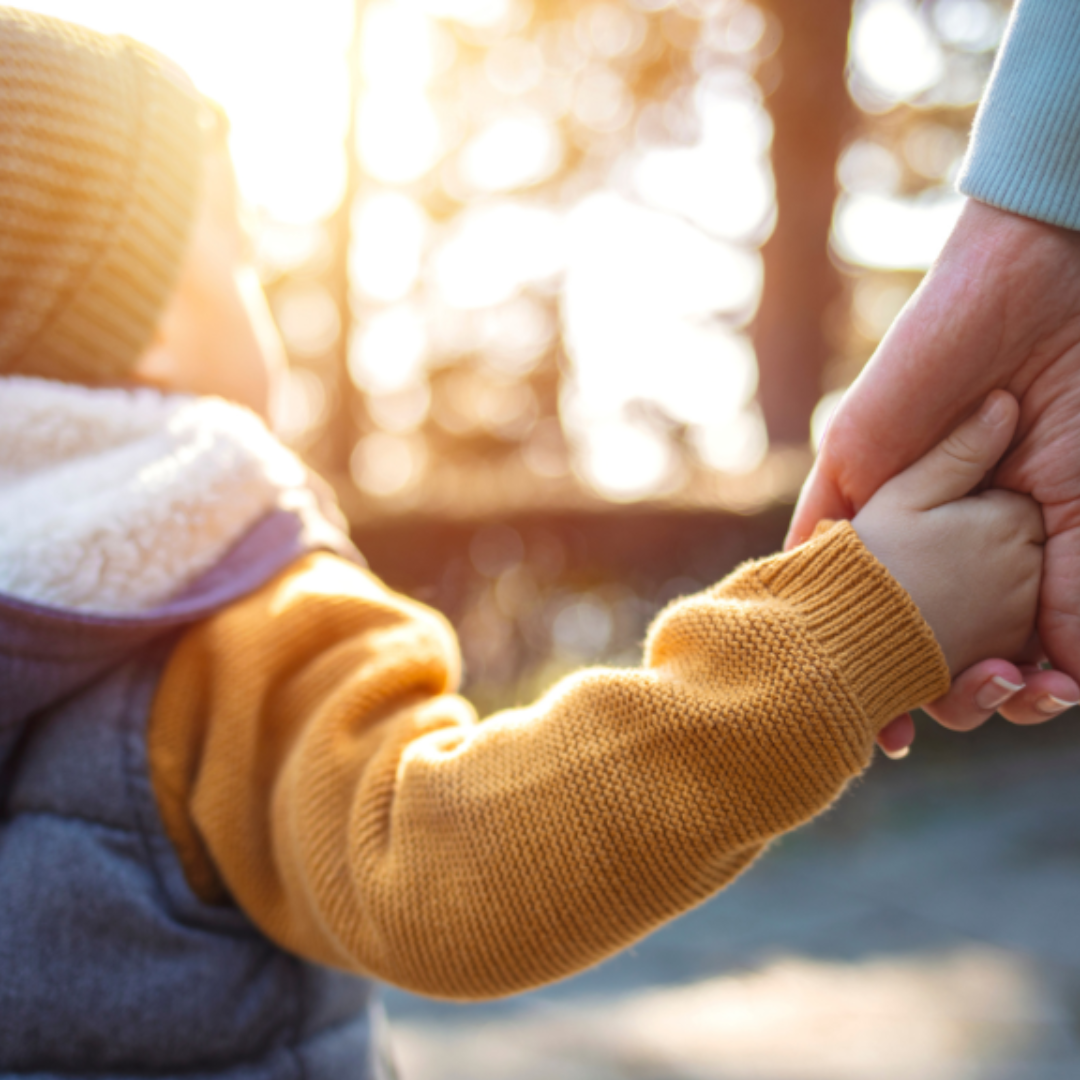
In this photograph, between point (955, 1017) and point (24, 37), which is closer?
point (24, 37)

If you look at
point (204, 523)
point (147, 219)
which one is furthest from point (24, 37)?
point (204, 523)

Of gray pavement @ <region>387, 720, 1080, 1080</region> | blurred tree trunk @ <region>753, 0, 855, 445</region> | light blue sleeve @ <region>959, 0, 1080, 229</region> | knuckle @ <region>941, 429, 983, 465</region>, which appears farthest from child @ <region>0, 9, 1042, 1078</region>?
blurred tree trunk @ <region>753, 0, 855, 445</region>

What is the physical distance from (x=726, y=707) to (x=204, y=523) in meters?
0.69

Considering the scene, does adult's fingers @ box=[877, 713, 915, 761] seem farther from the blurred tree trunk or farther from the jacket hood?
the blurred tree trunk

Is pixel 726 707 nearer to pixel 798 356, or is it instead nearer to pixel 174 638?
pixel 174 638

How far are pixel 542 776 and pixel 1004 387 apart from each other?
629 millimetres

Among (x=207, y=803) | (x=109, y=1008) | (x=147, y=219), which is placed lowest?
(x=109, y=1008)

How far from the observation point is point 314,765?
105cm

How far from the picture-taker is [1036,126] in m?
0.94

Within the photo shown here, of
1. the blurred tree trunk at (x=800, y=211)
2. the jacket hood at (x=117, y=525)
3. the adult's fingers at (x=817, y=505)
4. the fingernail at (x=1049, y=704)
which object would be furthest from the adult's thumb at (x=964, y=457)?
the blurred tree trunk at (x=800, y=211)

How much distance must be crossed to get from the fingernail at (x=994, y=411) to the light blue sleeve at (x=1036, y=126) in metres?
0.18

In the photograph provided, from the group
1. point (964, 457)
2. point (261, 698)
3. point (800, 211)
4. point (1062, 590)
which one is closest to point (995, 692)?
point (1062, 590)

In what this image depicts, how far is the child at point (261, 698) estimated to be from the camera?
90cm

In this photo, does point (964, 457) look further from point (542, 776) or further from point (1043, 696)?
point (542, 776)
